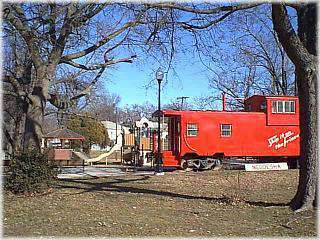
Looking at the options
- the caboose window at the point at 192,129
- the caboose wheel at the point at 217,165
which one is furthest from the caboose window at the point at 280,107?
the caboose window at the point at 192,129

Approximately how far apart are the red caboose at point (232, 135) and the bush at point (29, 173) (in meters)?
10.9

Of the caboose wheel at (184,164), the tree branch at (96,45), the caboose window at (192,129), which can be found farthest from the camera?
the caboose window at (192,129)

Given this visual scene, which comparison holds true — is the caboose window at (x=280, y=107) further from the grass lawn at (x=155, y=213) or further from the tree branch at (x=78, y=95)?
the grass lawn at (x=155, y=213)

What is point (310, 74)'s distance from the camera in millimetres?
9805

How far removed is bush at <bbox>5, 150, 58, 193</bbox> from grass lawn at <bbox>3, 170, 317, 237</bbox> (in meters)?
0.36

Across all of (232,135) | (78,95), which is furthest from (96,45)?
(232,135)

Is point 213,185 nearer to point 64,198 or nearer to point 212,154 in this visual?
point 64,198

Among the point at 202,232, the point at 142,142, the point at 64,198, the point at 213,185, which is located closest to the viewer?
the point at 202,232

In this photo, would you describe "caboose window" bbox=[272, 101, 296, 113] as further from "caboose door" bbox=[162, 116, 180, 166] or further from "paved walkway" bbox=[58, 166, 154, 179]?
"paved walkway" bbox=[58, 166, 154, 179]

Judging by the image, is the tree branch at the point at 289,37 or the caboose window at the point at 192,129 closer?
the tree branch at the point at 289,37

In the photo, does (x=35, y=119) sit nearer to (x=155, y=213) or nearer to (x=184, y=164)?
(x=155, y=213)

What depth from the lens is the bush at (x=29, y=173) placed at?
38.5ft

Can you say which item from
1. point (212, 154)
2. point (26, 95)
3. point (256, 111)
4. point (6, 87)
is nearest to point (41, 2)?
point (26, 95)

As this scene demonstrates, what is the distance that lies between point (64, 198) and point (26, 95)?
557 centimetres
